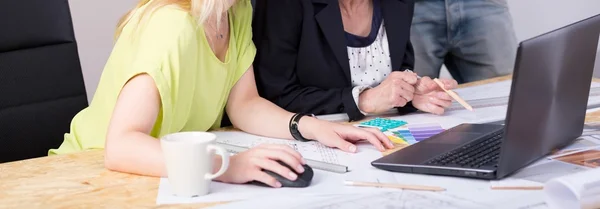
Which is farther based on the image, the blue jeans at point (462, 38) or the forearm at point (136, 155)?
the blue jeans at point (462, 38)

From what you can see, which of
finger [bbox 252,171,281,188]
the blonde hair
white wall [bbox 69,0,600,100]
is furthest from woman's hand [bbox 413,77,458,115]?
white wall [bbox 69,0,600,100]

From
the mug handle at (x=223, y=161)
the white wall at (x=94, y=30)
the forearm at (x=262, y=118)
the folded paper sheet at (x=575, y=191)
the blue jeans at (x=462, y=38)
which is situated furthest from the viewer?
the white wall at (x=94, y=30)

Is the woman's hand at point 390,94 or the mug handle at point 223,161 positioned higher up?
the mug handle at point 223,161

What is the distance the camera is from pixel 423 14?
2.35 metres

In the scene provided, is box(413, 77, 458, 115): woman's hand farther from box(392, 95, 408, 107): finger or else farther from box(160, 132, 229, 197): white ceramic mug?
box(160, 132, 229, 197): white ceramic mug

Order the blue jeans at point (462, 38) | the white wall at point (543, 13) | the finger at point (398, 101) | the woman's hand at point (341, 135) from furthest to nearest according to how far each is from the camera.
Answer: the white wall at point (543, 13)
the blue jeans at point (462, 38)
the finger at point (398, 101)
the woman's hand at point (341, 135)

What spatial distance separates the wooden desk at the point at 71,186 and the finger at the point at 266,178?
113mm

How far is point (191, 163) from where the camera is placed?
1.13 metres

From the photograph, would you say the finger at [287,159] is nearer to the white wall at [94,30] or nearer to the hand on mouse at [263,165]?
the hand on mouse at [263,165]

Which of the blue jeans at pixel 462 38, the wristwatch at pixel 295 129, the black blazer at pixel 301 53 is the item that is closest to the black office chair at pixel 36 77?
the black blazer at pixel 301 53

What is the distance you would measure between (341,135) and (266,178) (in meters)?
Result: 0.29

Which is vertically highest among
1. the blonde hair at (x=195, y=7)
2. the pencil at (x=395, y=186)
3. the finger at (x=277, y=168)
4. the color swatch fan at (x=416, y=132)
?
the blonde hair at (x=195, y=7)

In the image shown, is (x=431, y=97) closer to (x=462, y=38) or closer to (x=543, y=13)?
(x=462, y=38)

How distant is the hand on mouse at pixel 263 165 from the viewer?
1.19 metres
